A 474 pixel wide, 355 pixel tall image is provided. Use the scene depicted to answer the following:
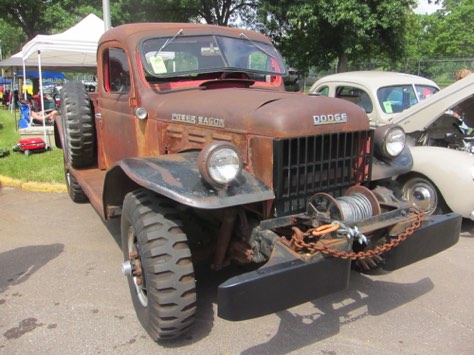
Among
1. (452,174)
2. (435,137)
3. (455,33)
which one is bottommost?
(452,174)

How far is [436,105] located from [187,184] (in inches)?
146

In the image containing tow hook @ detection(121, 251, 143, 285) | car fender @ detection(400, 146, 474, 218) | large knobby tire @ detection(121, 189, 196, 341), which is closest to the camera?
large knobby tire @ detection(121, 189, 196, 341)

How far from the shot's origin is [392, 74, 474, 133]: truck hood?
15.9ft

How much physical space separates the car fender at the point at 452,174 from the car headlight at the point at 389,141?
158 centimetres

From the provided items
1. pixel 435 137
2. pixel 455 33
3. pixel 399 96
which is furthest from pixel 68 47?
pixel 455 33

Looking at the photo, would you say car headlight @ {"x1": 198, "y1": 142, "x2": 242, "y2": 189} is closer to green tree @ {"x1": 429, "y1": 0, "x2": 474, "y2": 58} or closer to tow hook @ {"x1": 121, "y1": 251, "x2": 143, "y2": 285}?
tow hook @ {"x1": 121, "y1": 251, "x2": 143, "y2": 285}

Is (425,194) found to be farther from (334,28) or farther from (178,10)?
(178,10)

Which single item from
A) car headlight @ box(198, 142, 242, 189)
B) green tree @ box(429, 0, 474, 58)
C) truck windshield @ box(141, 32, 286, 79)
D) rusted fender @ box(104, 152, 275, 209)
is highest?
green tree @ box(429, 0, 474, 58)

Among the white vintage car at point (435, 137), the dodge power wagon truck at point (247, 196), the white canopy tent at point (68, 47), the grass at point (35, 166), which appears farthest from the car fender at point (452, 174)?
the white canopy tent at point (68, 47)

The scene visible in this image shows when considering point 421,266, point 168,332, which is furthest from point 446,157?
point 168,332

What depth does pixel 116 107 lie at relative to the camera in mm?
4227

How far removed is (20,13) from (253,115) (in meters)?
27.2

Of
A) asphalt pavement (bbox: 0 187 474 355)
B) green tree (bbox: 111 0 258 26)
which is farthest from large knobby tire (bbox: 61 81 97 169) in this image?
green tree (bbox: 111 0 258 26)

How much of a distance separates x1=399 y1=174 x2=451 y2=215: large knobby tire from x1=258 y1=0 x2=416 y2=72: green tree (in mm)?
8644
